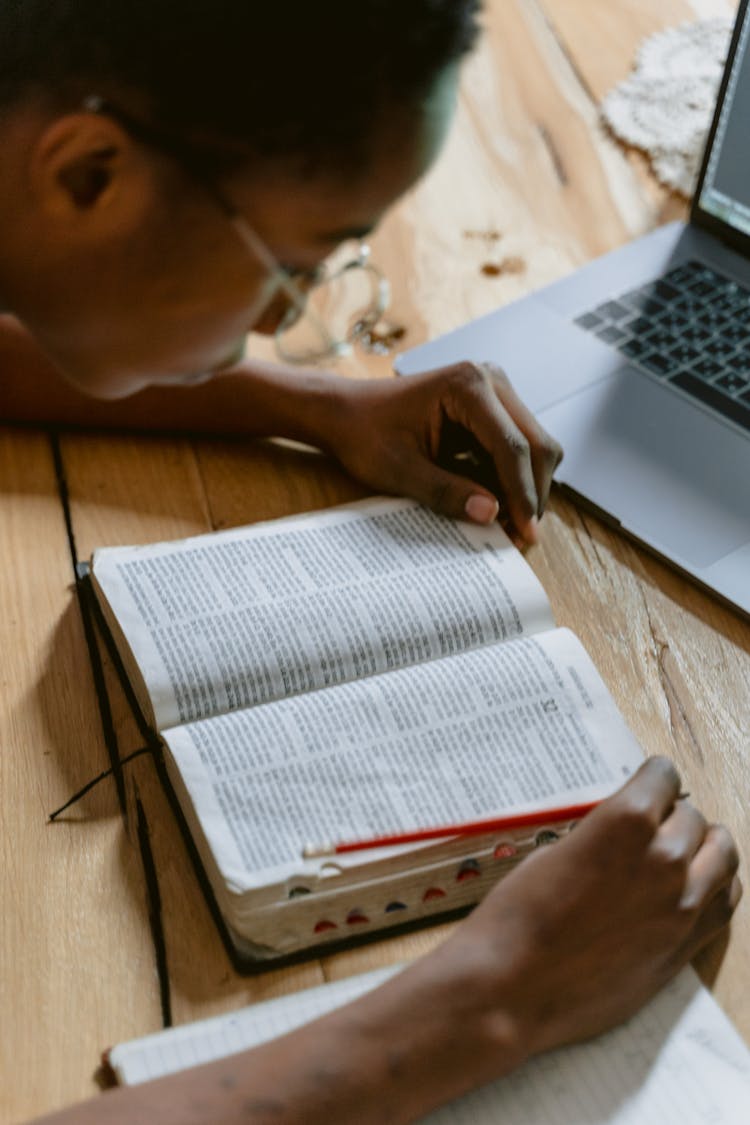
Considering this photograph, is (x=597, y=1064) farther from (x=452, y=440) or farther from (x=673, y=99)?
(x=673, y=99)

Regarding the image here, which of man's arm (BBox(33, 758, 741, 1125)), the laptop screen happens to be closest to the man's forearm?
man's arm (BBox(33, 758, 741, 1125))

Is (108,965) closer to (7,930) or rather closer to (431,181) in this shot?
(7,930)

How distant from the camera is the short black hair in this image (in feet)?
1.85

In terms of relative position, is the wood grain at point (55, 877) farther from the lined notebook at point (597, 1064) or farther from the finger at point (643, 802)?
the finger at point (643, 802)

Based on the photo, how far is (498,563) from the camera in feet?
3.11

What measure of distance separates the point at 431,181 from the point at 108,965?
93 centimetres

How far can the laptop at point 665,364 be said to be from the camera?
1.02m

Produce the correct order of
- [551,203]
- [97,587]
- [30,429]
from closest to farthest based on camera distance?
[97,587], [30,429], [551,203]

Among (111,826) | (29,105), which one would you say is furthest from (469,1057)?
(29,105)

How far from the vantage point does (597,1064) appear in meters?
0.69

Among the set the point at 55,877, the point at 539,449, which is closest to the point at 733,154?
the point at 539,449

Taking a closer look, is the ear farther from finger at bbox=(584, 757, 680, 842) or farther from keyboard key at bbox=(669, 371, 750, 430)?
keyboard key at bbox=(669, 371, 750, 430)

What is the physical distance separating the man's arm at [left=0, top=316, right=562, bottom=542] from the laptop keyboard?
0.17m

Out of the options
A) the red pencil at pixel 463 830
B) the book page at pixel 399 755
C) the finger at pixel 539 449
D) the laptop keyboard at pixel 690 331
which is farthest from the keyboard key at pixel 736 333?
the red pencil at pixel 463 830
